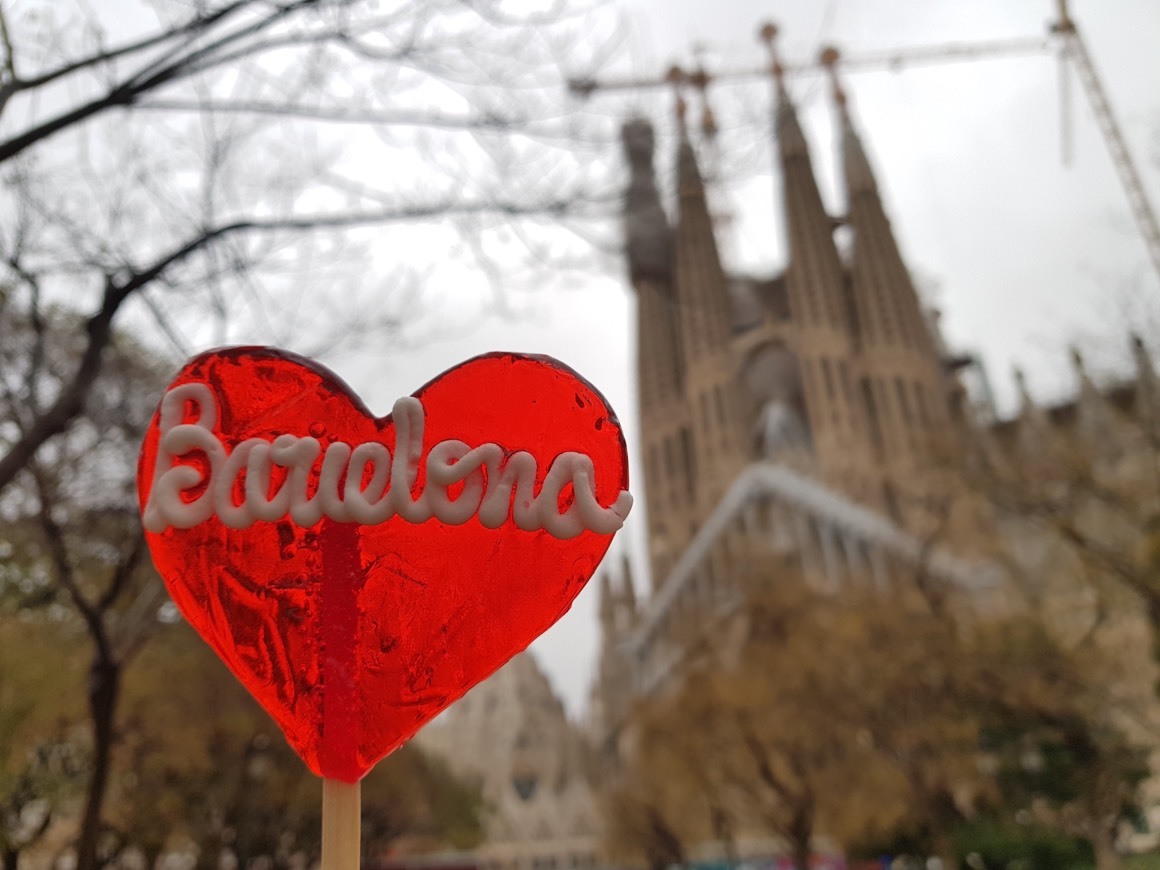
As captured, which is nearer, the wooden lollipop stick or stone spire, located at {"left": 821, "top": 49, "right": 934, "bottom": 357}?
the wooden lollipop stick

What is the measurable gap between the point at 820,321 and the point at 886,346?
11.5 feet

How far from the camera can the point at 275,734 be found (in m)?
15.4

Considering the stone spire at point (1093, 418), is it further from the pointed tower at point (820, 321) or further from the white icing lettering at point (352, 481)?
the white icing lettering at point (352, 481)

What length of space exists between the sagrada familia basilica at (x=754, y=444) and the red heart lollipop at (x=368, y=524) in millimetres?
25307

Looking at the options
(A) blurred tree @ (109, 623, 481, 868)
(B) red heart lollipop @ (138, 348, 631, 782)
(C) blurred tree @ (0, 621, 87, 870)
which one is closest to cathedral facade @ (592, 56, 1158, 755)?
(A) blurred tree @ (109, 623, 481, 868)

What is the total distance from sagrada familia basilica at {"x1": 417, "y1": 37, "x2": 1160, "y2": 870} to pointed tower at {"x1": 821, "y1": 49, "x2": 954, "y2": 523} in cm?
10

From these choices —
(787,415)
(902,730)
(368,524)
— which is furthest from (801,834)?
(787,415)

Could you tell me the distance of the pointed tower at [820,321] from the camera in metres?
44.2

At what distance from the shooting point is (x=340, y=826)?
2188 mm

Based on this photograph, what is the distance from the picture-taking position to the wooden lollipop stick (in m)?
2.14

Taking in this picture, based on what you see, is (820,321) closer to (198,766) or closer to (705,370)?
(705,370)

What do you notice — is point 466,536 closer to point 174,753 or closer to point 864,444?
point 174,753

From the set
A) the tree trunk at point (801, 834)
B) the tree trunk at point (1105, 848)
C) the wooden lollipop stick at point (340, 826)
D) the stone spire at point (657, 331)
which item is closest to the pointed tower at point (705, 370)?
the stone spire at point (657, 331)

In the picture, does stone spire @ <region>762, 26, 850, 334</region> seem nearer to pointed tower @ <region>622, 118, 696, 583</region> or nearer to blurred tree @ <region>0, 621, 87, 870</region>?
pointed tower @ <region>622, 118, 696, 583</region>
